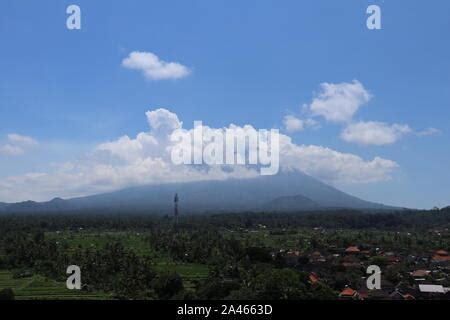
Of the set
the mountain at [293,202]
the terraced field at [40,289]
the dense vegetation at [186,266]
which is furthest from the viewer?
the mountain at [293,202]

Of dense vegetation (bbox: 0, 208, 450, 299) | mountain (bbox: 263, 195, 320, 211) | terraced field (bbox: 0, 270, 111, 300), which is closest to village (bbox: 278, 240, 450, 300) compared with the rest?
dense vegetation (bbox: 0, 208, 450, 299)

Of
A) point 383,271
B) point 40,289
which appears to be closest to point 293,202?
point 383,271

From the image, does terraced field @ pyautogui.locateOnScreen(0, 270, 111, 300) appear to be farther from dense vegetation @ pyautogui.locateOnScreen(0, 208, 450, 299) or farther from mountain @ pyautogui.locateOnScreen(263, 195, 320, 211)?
mountain @ pyautogui.locateOnScreen(263, 195, 320, 211)

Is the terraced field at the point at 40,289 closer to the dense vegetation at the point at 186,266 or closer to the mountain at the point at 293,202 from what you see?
the dense vegetation at the point at 186,266

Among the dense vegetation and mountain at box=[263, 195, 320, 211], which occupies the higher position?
mountain at box=[263, 195, 320, 211]

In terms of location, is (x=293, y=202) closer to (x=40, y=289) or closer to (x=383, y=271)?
(x=383, y=271)

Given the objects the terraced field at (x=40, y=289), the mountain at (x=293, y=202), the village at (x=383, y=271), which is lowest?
the terraced field at (x=40, y=289)

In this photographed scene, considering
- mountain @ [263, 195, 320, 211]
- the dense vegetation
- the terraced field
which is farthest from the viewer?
mountain @ [263, 195, 320, 211]

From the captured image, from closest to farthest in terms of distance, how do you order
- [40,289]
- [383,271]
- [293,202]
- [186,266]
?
[40,289]
[383,271]
[186,266]
[293,202]

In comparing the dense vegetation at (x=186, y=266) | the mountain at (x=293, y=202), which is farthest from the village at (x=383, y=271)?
the mountain at (x=293, y=202)

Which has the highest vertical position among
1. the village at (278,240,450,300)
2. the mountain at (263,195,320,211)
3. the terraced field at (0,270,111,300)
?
the mountain at (263,195,320,211)
